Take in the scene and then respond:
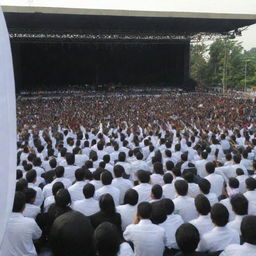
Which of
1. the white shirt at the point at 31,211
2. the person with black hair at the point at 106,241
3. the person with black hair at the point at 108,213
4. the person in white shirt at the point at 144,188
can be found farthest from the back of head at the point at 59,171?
the person with black hair at the point at 106,241

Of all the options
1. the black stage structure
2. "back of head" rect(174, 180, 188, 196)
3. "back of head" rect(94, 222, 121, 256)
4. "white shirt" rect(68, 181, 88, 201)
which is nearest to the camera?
"back of head" rect(94, 222, 121, 256)

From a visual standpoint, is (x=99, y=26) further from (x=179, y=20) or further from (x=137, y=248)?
(x=137, y=248)

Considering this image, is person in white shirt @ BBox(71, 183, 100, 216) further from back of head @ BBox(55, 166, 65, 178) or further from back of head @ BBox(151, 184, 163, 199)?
back of head @ BBox(55, 166, 65, 178)

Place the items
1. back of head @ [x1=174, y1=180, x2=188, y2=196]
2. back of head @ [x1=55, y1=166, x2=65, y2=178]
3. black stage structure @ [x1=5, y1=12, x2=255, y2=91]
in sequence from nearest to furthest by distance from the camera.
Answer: back of head @ [x1=174, y1=180, x2=188, y2=196]
back of head @ [x1=55, y1=166, x2=65, y2=178]
black stage structure @ [x1=5, y1=12, x2=255, y2=91]

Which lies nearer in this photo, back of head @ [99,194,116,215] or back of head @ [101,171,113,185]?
back of head @ [99,194,116,215]

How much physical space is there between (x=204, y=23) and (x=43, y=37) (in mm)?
A: 10906

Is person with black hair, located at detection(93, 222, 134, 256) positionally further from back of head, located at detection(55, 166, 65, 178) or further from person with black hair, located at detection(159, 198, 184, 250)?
back of head, located at detection(55, 166, 65, 178)

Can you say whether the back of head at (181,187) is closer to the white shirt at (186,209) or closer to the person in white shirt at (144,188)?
the white shirt at (186,209)

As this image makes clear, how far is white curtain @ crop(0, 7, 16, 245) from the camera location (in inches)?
47.1

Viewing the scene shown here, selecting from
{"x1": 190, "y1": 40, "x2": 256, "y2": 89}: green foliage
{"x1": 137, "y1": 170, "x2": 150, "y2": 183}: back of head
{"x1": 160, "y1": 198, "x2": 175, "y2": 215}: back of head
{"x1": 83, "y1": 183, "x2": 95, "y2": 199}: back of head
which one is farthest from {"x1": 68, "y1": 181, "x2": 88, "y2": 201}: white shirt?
{"x1": 190, "y1": 40, "x2": 256, "y2": 89}: green foliage

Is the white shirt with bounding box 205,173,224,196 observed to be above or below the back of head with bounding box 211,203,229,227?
below

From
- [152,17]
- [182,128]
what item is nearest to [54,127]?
[182,128]

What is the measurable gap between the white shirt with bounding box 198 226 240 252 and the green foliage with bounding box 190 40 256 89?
128ft

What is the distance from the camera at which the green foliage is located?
4134 cm
